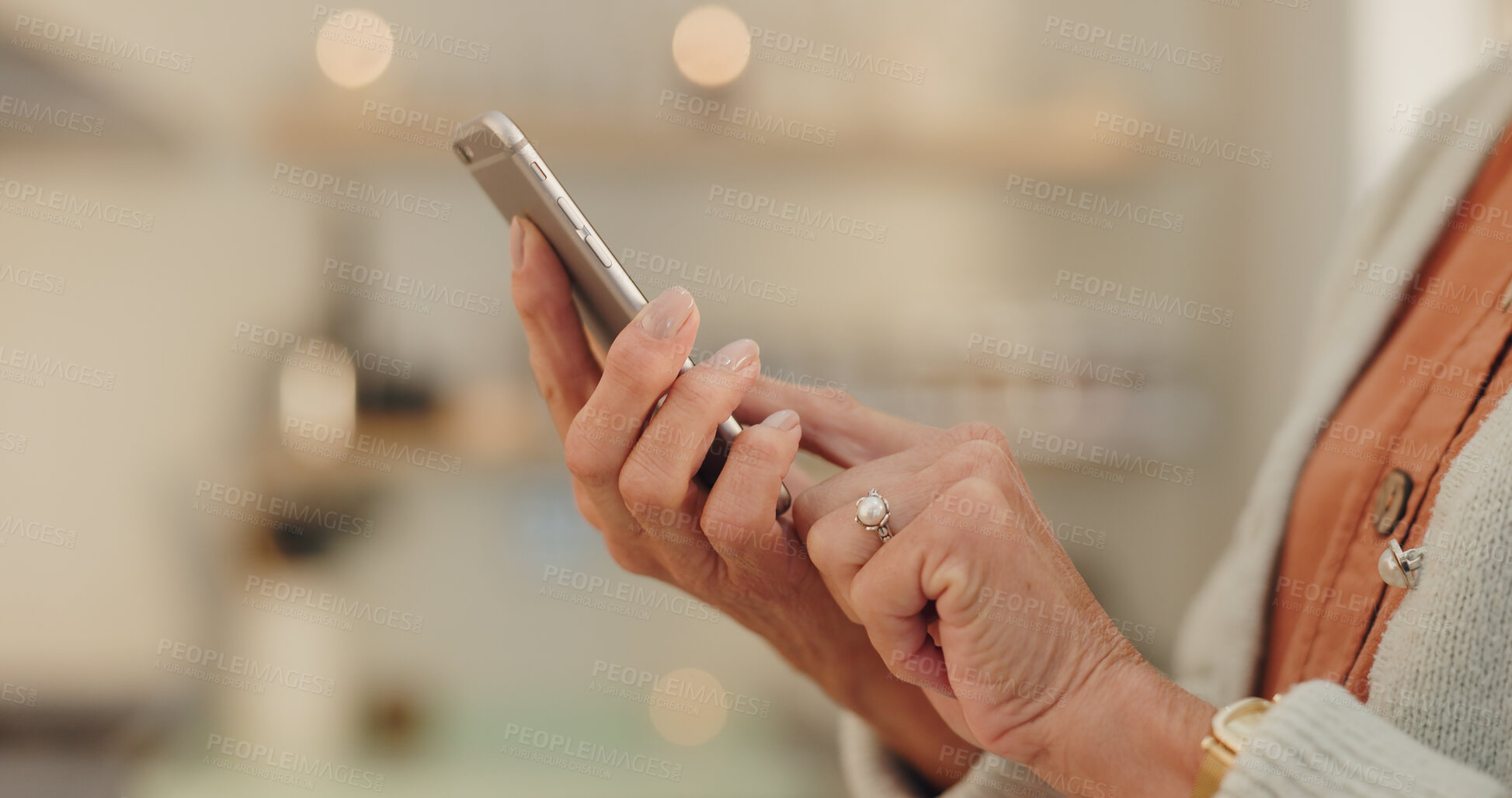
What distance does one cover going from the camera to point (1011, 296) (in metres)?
1.46

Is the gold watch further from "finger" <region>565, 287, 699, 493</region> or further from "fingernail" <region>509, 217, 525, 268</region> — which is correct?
"fingernail" <region>509, 217, 525, 268</region>

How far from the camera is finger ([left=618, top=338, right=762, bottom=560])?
1.40 ft

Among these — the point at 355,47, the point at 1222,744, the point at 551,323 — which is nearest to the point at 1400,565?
the point at 1222,744

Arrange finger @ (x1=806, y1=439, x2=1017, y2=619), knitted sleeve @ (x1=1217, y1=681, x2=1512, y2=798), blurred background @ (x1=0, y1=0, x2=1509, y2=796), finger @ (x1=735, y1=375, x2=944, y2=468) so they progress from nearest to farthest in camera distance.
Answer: knitted sleeve @ (x1=1217, y1=681, x2=1512, y2=798) → finger @ (x1=806, y1=439, x2=1017, y2=619) → finger @ (x1=735, y1=375, x2=944, y2=468) → blurred background @ (x1=0, y1=0, x2=1509, y2=796)

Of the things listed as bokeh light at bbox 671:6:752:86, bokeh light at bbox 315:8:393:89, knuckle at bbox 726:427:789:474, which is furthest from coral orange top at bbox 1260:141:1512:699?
bokeh light at bbox 315:8:393:89

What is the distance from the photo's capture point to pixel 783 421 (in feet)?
1.50

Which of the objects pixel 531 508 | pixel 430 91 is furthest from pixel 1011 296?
pixel 430 91

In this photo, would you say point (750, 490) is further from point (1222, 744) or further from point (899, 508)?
point (1222, 744)

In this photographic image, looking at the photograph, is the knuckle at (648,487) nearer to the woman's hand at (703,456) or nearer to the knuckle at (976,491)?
the woman's hand at (703,456)

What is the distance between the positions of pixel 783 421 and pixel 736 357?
47 millimetres

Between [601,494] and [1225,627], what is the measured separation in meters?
0.44

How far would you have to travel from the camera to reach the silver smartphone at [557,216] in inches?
17.4

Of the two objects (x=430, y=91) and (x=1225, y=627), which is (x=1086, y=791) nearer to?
(x=1225, y=627)

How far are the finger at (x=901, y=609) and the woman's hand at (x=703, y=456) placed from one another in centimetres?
7
